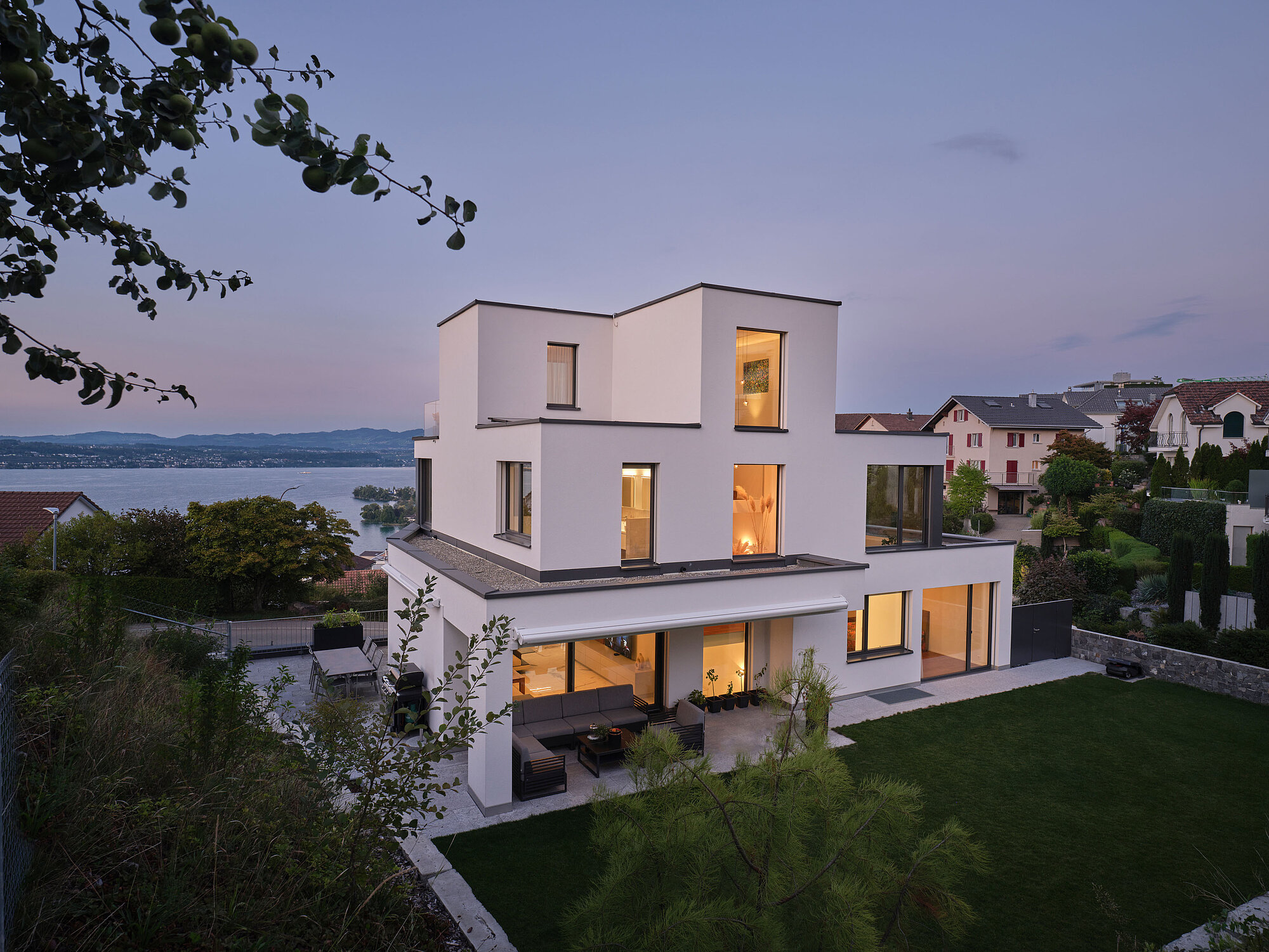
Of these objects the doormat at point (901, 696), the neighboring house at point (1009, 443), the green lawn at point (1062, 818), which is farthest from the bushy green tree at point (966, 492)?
the doormat at point (901, 696)

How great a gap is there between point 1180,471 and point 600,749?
38.5m

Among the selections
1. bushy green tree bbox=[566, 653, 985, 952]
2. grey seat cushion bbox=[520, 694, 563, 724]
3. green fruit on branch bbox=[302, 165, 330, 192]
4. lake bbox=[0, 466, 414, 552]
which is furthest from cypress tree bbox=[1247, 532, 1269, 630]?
lake bbox=[0, 466, 414, 552]

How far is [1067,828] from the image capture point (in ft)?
29.2

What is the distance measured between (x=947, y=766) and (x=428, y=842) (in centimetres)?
815

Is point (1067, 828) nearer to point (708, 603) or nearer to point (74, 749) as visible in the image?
point (708, 603)

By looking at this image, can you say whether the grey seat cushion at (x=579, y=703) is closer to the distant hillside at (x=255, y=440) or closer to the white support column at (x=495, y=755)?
the white support column at (x=495, y=755)

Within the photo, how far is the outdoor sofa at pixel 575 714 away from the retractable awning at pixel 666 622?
1626mm

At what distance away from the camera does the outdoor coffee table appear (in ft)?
34.1

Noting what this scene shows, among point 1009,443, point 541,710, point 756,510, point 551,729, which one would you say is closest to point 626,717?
point 551,729

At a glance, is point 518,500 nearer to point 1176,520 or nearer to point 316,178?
point 316,178

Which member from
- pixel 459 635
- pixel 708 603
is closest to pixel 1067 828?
pixel 708 603

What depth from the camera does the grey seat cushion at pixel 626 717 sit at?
11.2m

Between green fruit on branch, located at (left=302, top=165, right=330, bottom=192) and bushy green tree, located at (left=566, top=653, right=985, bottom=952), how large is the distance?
335cm

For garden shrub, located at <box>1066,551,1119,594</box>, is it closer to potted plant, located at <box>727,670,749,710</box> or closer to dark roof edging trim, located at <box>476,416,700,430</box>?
potted plant, located at <box>727,670,749,710</box>
